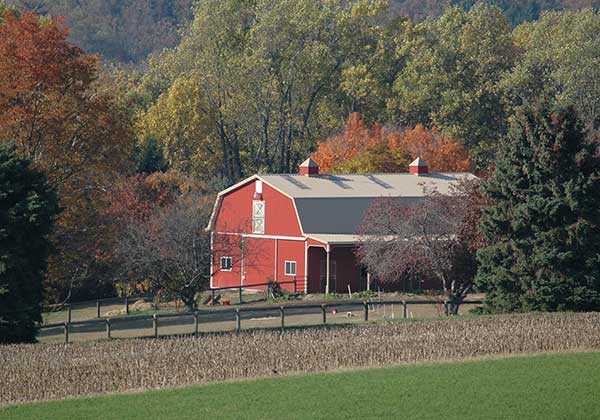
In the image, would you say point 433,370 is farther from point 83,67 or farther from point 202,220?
point 202,220

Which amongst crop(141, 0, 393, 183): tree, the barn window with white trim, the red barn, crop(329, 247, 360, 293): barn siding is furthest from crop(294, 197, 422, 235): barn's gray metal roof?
crop(141, 0, 393, 183): tree

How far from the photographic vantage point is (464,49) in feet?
313

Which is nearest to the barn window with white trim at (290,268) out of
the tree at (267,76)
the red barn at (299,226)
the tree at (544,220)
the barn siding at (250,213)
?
the red barn at (299,226)

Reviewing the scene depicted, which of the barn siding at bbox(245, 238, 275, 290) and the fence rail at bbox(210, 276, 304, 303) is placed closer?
the fence rail at bbox(210, 276, 304, 303)

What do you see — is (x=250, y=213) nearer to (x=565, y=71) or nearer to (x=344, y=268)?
(x=344, y=268)

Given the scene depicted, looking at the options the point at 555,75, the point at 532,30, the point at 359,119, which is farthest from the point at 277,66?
the point at 532,30

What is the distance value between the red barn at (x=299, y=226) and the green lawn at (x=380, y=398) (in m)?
29.3

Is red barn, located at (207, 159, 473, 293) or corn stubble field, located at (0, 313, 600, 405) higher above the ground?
red barn, located at (207, 159, 473, 293)

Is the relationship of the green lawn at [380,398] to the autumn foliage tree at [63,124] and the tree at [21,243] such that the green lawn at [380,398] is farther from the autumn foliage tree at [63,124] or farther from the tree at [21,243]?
the autumn foliage tree at [63,124]

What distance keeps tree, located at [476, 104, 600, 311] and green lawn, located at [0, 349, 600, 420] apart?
12.5m

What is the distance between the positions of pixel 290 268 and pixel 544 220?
68.4 feet

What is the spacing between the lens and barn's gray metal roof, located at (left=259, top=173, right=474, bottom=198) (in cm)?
6238

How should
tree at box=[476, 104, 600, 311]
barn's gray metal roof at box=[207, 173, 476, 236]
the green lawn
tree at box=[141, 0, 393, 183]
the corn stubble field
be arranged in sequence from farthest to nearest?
tree at box=[141, 0, 393, 183] → barn's gray metal roof at box=[207, 173, 476, 236] → tree at box=[476, 104, 600, 311] → the corn stubble field → the green lawn

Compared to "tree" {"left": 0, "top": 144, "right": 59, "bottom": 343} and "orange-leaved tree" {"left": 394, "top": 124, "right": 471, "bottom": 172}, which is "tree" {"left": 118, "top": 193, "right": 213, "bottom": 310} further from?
"orange-leaved tree" {"left": 394, "top": 124, "right": 471, "bottom": 172}
